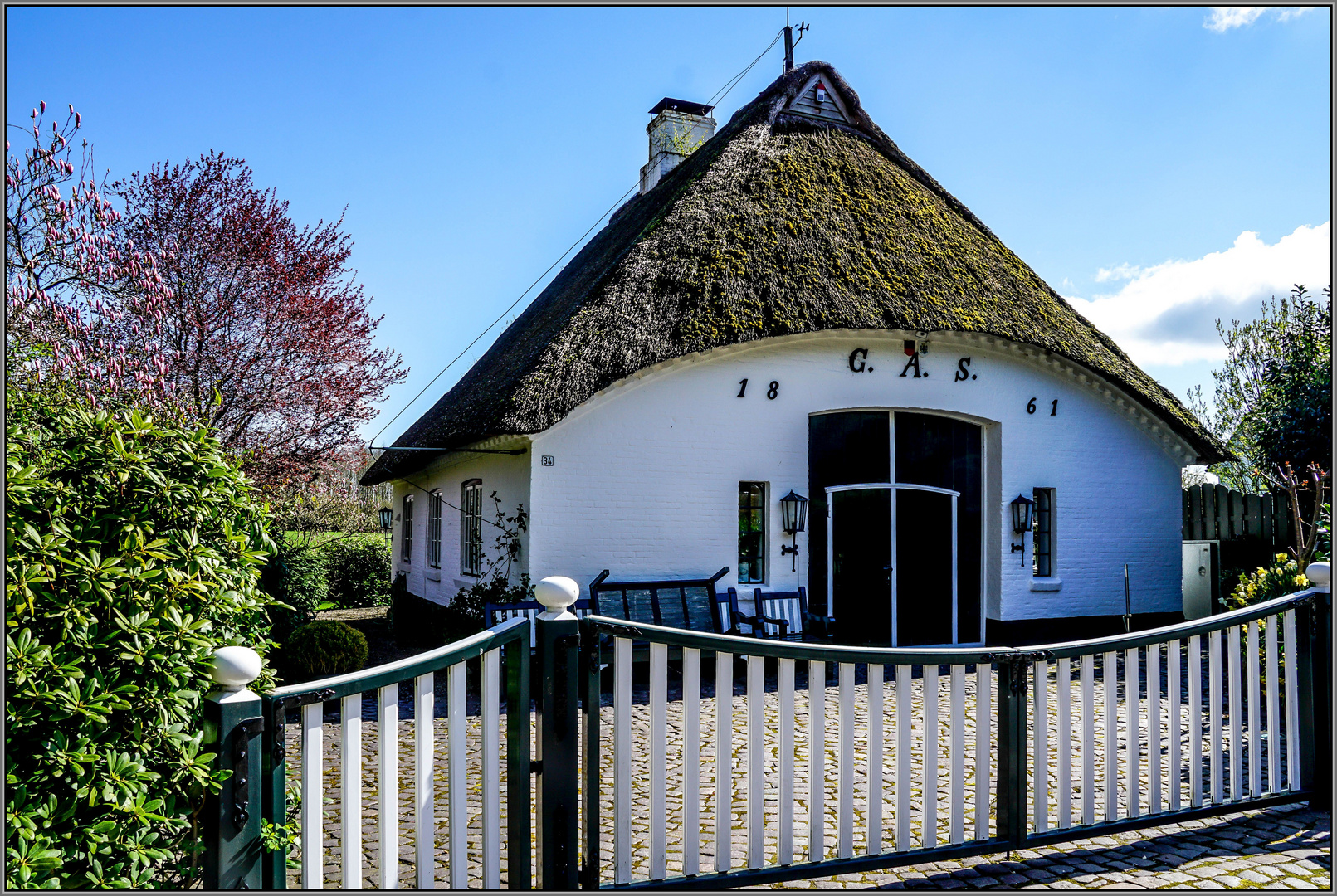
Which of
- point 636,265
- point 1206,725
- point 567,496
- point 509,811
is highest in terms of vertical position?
point 636,265

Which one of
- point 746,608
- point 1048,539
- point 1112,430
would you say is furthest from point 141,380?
point 1112,430

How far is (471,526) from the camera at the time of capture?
1228cm

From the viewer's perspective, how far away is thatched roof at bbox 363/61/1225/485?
9789 mm

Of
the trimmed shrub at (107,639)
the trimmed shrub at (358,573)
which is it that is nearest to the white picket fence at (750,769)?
the trimmed shrub at (107,639)

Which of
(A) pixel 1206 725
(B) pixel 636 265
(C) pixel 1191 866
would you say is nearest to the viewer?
(C) pixel 1191 866

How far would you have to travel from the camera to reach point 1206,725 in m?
7.05

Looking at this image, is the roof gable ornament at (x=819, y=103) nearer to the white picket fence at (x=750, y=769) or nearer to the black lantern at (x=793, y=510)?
the black lantern at (x=793, y=510)

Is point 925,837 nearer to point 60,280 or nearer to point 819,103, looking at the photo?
point 60,280

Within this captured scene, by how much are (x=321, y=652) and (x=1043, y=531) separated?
914 centimetres

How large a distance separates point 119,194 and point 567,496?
8.06 meters

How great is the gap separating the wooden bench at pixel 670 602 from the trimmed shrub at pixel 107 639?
639 cm

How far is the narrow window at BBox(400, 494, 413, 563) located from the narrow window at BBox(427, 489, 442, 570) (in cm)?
160

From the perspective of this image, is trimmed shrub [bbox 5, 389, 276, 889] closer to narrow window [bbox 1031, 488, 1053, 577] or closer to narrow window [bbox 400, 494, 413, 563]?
narrow window [bbox 1031, 488, 1053, 577]

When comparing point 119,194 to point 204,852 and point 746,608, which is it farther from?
point 204,852
